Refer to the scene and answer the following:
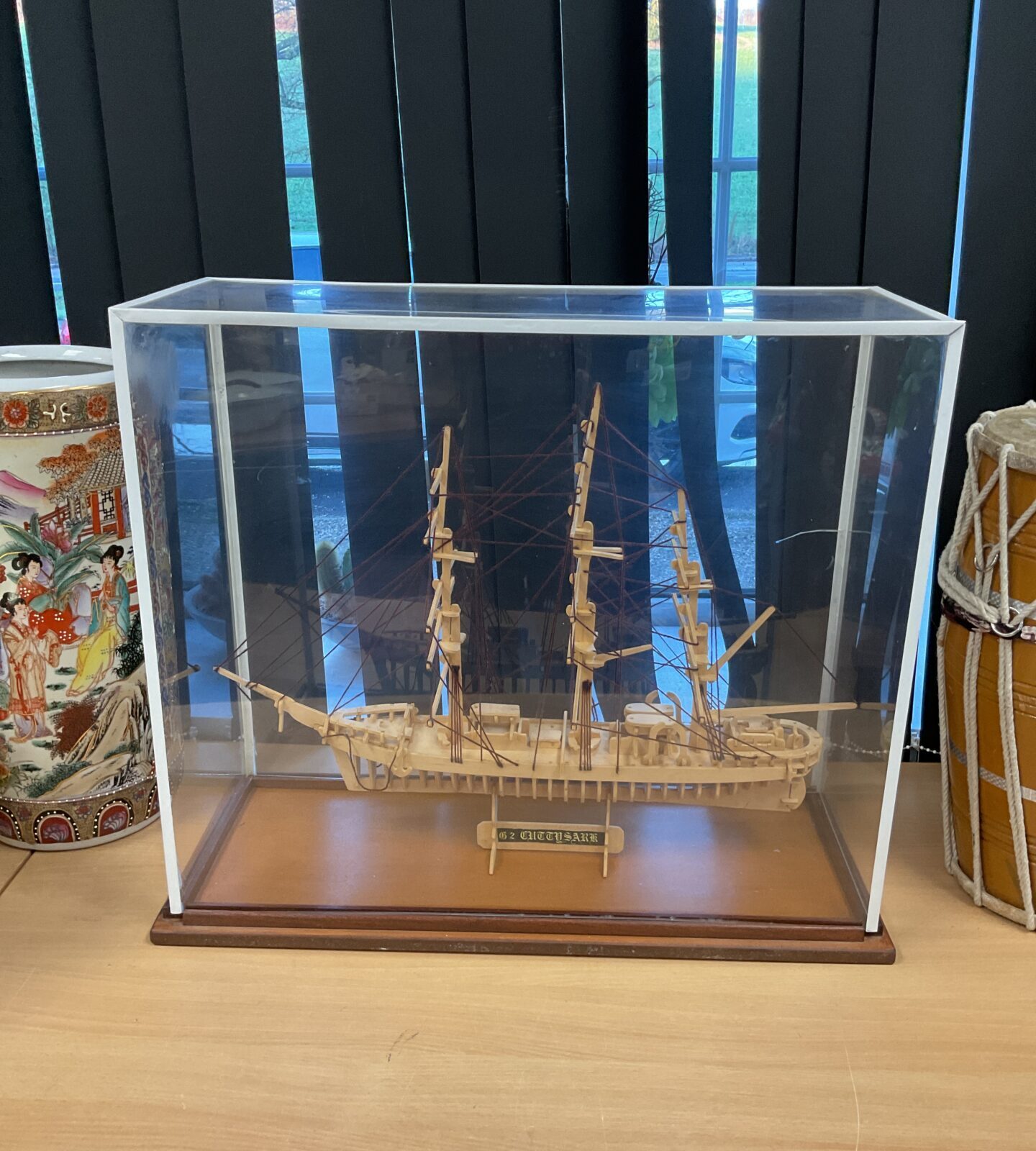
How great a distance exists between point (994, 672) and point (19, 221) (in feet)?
3.25

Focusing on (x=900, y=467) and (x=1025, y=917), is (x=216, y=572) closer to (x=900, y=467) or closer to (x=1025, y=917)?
(x=900, y=467)

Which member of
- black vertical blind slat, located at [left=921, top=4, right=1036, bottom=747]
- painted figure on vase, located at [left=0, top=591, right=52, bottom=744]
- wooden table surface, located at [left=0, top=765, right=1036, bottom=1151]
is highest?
black vertical blind slat, located at [left=921, top=4, right=1036, bottom=747]

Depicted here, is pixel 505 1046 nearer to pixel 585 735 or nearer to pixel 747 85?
pixel 585 735

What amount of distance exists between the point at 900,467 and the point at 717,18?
1.57 ft

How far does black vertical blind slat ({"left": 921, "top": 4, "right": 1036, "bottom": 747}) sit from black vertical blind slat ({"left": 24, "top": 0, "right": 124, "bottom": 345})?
32.7 inches

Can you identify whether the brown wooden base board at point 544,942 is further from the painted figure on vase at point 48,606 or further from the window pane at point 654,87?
the window pane at point 654,87

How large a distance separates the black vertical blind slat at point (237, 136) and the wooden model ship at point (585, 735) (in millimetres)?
371

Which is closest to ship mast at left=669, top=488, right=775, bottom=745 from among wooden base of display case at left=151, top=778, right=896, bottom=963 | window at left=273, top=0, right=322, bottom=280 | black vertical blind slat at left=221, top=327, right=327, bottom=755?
wooden base of display case at left=151, top=778, right=896, bottom=963

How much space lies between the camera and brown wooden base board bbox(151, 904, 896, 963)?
86 cm

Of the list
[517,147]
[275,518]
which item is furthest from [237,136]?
[275,518]

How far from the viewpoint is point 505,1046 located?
78 centimetres

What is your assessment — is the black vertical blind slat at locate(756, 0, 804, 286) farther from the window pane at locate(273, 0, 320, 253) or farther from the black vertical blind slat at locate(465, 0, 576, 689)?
the window pane at locate(273, 0, 320, 253)

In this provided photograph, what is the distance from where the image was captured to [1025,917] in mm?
898

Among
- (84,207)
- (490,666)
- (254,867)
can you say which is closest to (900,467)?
(490,666)
